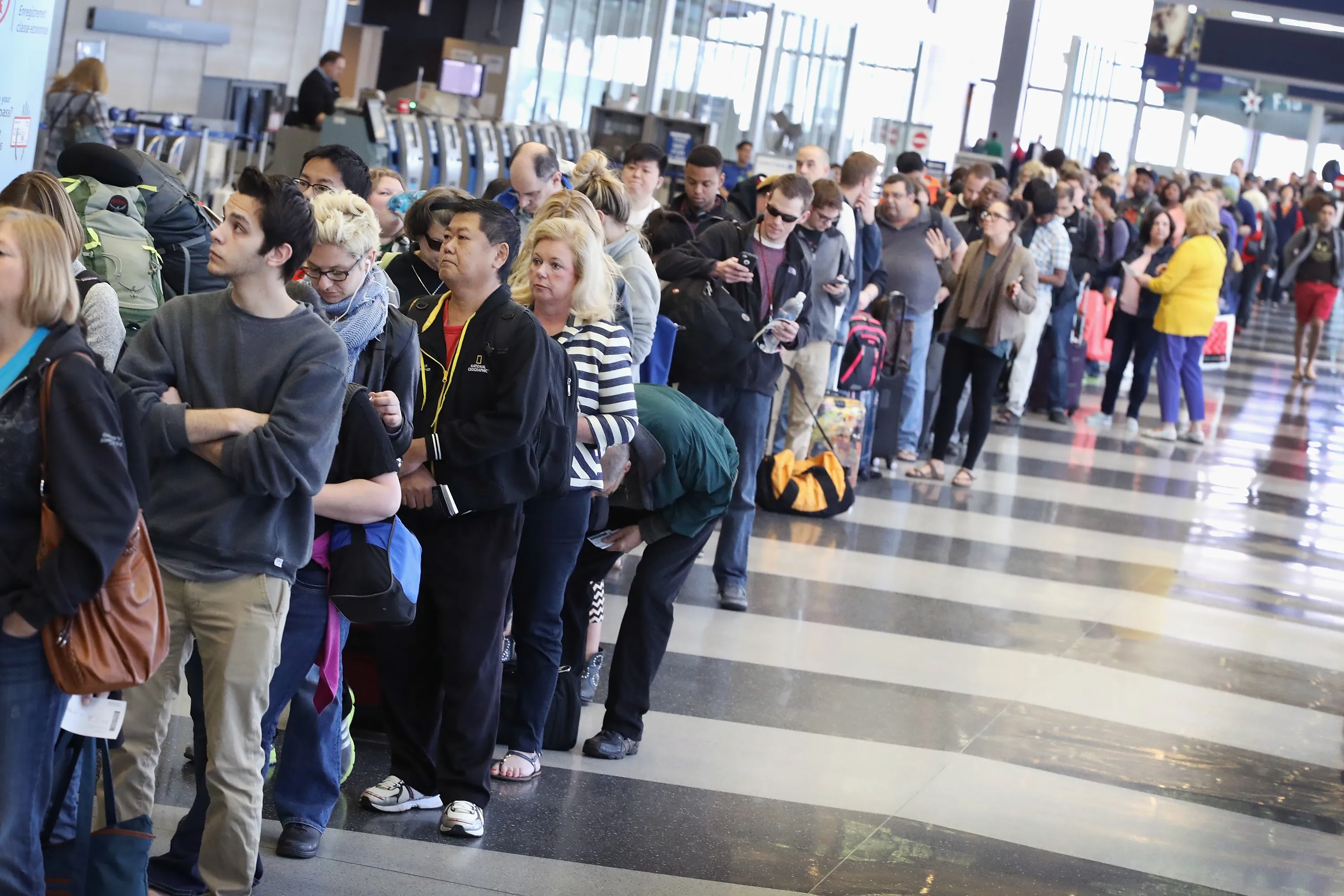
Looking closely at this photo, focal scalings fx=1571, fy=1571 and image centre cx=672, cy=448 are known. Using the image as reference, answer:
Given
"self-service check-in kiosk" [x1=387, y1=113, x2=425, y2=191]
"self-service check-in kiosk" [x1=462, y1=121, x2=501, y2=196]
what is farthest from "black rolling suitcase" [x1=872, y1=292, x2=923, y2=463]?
"self-service check-in kiosk" [x1=462, y1=121, x2=501, y2=196]

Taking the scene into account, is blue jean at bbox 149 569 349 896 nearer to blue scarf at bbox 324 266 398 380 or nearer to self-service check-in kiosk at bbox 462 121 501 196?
blue scarf at bbox 324 266 398 380

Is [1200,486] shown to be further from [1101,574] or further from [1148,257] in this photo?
[1101,574]

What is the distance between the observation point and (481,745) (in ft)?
14.0

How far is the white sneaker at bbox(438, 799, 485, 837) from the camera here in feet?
13.9

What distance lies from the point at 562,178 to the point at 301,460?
3891 millimetres

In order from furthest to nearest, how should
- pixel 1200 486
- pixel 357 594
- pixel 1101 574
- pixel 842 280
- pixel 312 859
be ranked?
pixel 1200 486
pixel 1101 574
pixel 842 280
pixel 312 859
pixel 357 594

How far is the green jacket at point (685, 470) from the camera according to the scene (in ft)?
16.2

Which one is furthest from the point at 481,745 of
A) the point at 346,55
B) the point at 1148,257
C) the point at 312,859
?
the point at 346,55

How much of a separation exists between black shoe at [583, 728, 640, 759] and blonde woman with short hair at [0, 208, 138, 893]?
7.84 ft

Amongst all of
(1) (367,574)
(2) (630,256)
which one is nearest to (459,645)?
(1) (367,574)

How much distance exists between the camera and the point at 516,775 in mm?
4723

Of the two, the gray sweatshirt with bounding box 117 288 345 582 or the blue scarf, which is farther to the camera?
the blue scarf

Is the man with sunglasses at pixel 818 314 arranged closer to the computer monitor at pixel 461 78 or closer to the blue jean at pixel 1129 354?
the blue jean at pixel 1129 354

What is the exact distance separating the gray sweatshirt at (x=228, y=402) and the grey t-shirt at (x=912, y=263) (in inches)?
276
